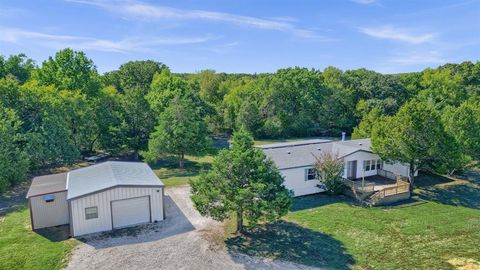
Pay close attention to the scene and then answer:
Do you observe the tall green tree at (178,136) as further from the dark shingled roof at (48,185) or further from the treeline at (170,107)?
the dark shingled roof at (48,185)

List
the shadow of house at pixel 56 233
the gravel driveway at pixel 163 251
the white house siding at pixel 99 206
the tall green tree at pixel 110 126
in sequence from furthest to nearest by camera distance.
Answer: the tall green tree at pixel 110 126, the white house siding at pixel 99 206, the shadow of house at pixel 56 233, the gravel driveway at pixel 163 251

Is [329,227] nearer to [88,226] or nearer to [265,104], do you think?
[88,226]

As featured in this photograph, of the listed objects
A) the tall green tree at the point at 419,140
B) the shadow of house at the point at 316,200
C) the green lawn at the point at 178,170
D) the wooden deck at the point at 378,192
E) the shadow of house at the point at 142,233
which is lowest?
the shadow of house at the point at 316,200

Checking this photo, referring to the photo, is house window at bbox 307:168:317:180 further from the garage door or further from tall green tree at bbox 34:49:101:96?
tall green tree at bbox 34:49:101:96

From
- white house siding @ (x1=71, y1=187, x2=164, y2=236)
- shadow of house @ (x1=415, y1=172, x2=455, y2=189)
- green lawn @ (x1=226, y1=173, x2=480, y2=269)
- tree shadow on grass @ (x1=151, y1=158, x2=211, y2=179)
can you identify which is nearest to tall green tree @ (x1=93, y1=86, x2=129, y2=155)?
tree shadow on grass @ (x1=151, y1=158, x2=211, y2=179)

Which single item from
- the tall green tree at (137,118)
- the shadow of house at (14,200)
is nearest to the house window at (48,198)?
the shadow of house at (14,200)

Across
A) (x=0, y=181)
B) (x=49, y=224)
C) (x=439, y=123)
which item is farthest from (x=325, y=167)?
(x=0, y=181)

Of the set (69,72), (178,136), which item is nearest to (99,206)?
(178,136)
